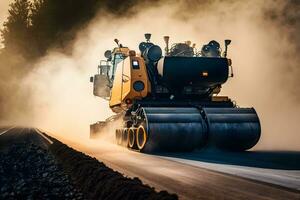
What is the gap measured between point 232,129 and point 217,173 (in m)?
5.27

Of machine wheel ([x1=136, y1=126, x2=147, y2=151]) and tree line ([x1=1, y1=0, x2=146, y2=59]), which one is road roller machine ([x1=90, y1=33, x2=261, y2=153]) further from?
tree line ([x1=1, y1=0, x2=146, y2=59])

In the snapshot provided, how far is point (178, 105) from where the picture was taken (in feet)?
53.1

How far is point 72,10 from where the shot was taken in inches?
1821

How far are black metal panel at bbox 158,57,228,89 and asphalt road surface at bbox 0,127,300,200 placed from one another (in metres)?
2.99

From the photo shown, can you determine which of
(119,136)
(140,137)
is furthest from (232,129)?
(119,136)

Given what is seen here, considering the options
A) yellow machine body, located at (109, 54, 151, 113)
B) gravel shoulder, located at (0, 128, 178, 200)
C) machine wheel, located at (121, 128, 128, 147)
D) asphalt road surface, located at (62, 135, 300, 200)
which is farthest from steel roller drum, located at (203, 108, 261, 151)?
gravel shoulder, located at (0, 128, 178, 200)

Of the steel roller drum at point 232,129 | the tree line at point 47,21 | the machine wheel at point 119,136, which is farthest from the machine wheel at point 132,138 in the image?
the tree line at point 47,21

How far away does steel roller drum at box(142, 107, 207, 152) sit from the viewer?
561 inches

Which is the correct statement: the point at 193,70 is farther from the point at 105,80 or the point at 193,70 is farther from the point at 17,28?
the point at 17,28

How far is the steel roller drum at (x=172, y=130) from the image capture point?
14251mm

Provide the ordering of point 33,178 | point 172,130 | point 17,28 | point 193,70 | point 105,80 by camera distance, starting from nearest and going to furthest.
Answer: point 33,178 → point 172,130 → point 193,70 → point 105,80 → point 17,28

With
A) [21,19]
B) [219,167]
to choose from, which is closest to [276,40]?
[219,167]

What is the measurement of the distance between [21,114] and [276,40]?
57042 millimetres

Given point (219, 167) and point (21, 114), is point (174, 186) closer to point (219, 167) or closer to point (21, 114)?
point (219, 167)
